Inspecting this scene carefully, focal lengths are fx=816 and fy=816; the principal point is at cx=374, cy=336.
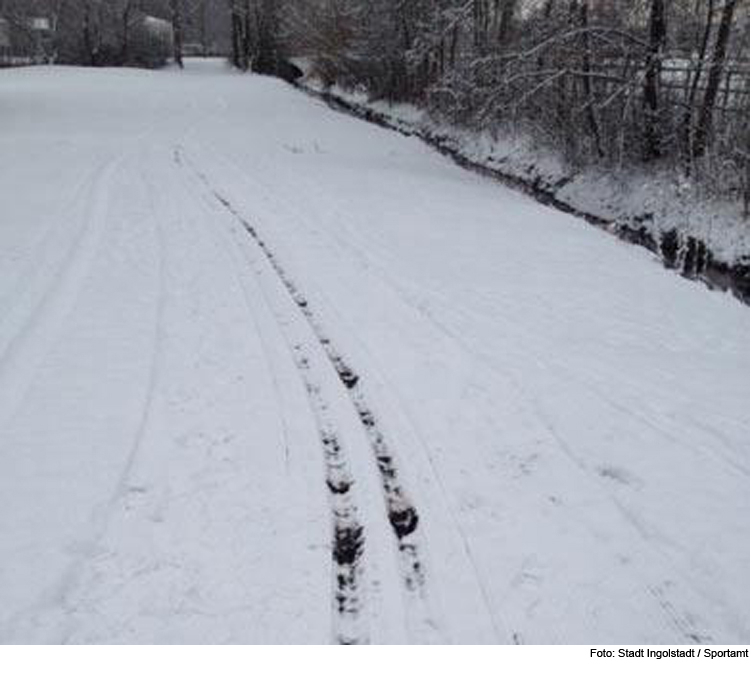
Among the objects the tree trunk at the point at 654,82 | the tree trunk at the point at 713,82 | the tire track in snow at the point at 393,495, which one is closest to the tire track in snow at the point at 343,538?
the tire track in snow at the point at 393,495

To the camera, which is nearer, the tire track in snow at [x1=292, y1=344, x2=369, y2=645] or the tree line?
the tire track in snow at [x1=292, y1=344, x2=369, y2=645]

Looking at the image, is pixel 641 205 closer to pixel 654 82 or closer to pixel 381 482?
pixel 654 82

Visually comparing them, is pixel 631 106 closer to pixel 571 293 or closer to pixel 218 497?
pixel 571 293

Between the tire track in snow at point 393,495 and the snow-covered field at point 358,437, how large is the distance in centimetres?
2

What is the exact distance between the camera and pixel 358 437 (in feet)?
17.8

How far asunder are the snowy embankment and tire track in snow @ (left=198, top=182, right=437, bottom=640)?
5.83 metres

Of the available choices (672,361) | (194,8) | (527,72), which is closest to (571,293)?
(672,361)

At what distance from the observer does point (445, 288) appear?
8.89m

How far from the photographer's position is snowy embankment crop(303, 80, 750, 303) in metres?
11.1

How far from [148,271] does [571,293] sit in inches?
184

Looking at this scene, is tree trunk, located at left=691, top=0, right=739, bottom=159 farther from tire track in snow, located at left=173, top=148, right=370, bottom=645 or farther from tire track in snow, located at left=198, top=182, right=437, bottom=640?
tire track in snow, located at left=173, top=148, right=370, bottom=645

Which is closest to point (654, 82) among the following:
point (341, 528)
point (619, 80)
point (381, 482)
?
point (619, 80)

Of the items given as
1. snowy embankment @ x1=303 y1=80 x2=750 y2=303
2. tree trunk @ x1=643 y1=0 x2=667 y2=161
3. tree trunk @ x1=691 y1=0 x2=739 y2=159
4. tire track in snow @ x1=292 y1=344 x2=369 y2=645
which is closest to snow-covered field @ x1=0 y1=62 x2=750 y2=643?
tire track in snow @ x1=292 y1=344 x2=369 y2=645

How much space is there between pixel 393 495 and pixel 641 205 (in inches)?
398
